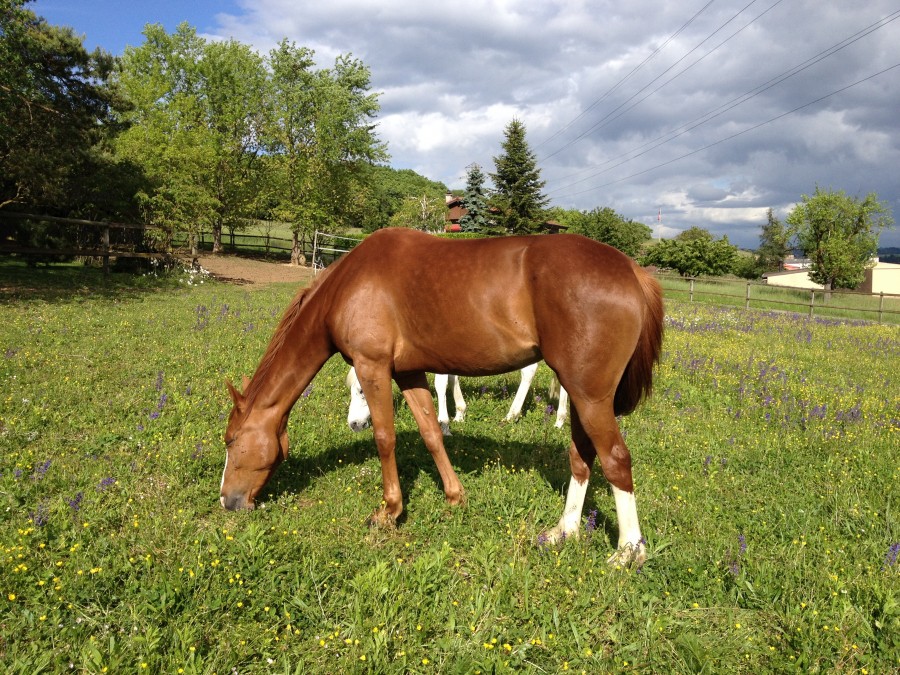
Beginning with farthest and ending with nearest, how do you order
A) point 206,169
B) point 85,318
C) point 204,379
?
point 206,169 < point 85,318 < point 204,379

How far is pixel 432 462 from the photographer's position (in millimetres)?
5023

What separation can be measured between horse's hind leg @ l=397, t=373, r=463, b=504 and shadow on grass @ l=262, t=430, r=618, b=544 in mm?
413

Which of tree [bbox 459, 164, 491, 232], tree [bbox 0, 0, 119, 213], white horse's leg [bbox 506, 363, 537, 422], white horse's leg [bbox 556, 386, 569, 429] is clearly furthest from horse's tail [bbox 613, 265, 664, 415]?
tree [bbox 459, 164, 491, 232]

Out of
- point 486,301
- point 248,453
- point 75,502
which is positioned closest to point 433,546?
point 248,453

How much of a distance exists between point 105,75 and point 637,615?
26.8 m

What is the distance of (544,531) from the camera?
3.69 meters

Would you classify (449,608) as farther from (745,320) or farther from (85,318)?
(745,320)

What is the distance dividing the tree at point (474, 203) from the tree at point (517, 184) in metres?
4.75

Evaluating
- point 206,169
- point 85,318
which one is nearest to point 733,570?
point 85,318

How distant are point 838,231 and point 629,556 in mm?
61146

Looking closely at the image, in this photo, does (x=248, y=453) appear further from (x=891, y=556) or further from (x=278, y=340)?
(x=891, y=556)

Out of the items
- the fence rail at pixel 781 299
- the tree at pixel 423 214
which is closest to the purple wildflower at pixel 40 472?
the fence rail at pixel 781 299

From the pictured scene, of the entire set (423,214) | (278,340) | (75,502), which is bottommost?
(75,502)

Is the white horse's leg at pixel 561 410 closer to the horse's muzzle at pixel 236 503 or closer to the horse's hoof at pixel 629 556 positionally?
the horse's hoof at pixel 629 556
